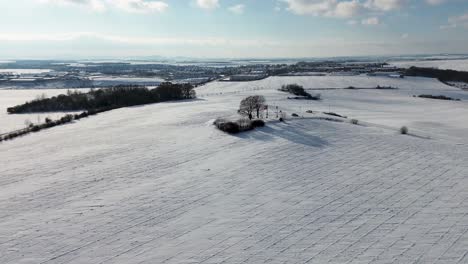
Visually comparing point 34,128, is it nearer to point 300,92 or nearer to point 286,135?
point 286,135

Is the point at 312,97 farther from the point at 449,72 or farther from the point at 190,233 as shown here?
the point at 449,72

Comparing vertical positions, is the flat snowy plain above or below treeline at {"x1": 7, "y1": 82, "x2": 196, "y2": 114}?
below

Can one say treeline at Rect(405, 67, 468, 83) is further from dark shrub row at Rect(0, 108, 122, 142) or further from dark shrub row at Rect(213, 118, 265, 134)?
dark shrub row at Rect(0, 108, 122, 142)

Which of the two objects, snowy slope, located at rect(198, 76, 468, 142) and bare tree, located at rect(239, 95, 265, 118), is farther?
snowy slope, located at rect(198, 76, 468, 142)

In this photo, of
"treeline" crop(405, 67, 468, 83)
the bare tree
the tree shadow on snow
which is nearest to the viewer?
the tree shadow on snow

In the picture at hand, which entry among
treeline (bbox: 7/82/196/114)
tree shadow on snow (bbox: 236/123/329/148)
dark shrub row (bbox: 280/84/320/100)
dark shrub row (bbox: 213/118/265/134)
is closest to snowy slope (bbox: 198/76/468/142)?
dark shrub row (bbox: 280/84/320/100)

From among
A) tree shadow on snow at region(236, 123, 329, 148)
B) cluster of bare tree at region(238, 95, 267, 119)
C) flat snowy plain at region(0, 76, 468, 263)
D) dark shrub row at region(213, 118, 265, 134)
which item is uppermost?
cluster of bare tree at region(238, 95, 267, 119)
